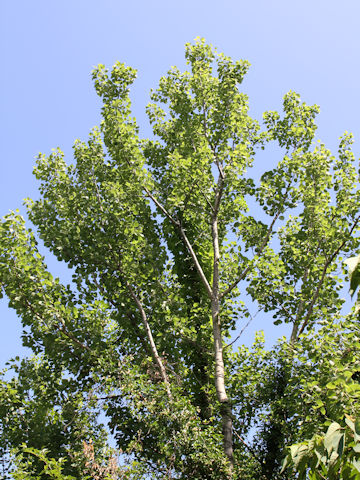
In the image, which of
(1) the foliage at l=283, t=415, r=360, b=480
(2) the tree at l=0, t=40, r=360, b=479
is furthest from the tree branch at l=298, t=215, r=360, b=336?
(1) the foliage at l=283, t=415, r=360, b=480

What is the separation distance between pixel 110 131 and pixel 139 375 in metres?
6.59

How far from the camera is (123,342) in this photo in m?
11.4

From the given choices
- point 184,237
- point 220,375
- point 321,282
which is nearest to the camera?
point 220,375

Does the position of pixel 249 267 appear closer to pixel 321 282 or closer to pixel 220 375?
pixel 321 282

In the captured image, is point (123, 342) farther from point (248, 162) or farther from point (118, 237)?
point (248, 162)

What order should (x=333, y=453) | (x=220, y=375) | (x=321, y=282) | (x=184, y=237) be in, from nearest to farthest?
(x=333, y=453) → (x=220, y=375) → (x=321, y=282) → (x=184, y=237)

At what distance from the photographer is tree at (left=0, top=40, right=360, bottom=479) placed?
10172 millimetres

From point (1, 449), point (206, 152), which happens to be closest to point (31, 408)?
point (1, 449)

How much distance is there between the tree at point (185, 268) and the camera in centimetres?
1017

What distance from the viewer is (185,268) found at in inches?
529

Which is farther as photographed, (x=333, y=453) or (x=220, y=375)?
(x=220, y=375)

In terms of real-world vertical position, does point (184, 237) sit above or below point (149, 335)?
above

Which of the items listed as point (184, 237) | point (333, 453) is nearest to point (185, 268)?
point (184, 237)

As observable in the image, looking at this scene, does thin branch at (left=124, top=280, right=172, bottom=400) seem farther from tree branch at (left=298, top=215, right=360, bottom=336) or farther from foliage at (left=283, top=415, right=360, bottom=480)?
foliage at (left=283, top=415, right=360, bottom=480)
